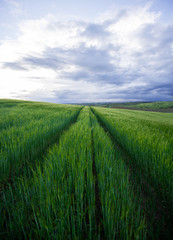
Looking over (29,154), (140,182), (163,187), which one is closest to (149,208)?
(163,187)

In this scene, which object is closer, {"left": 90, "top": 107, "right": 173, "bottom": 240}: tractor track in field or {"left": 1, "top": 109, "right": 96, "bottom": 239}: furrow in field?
{"left": 1, "top": 109, "right": 96, "bottom": 239}: furrow in field

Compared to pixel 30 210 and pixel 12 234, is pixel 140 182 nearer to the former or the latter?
pixel 30 210

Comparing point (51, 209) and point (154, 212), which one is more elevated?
point (51, 209)

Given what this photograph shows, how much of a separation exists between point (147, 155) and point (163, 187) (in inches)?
23.0

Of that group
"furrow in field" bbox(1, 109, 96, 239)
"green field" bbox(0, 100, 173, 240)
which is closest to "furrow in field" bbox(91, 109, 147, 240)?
"green field" bbox(0, 100, 173, 240)

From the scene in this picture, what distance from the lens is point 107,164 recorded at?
1512 millimetres

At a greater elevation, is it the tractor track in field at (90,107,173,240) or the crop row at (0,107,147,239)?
the crop row at (0,107,147,239)

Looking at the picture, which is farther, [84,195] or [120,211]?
[84,195]

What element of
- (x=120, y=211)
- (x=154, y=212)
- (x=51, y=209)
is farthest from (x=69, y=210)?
(x=154, y=212)

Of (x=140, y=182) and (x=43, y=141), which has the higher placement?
(x=43, y=141)

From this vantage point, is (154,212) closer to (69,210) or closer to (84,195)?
(84,195)

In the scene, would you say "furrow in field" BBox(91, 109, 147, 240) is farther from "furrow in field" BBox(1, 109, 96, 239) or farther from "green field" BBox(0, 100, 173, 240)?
"furrow in field" BBox(1, 109, 96, 239)

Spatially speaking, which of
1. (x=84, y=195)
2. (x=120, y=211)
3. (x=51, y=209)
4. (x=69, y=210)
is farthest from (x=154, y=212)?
(x=51, y=209)

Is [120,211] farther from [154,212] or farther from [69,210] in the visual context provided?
[69,210]
